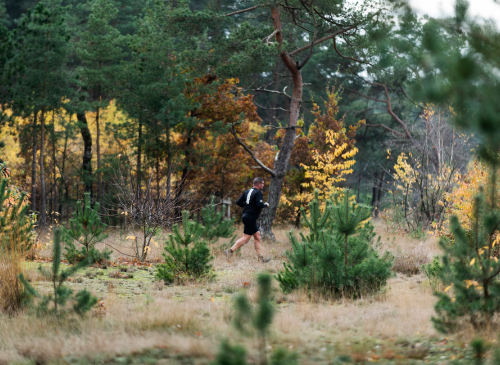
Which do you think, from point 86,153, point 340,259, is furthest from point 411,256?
point 86,153

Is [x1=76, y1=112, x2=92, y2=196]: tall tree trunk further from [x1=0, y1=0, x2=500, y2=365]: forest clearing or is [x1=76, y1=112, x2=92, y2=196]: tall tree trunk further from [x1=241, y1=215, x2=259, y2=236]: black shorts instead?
[x1=241, y1=215, x2=259, y2=236]: black shorts

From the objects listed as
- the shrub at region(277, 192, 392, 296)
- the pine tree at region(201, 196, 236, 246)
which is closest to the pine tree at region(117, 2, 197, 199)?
the pine tree at region(201, 196, 236, 246)

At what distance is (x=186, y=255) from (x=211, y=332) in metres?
3.01

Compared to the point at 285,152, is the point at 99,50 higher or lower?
higher

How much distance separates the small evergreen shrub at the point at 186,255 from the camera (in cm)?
720

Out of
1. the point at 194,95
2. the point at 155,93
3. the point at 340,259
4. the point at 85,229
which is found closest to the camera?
the point at 340,259

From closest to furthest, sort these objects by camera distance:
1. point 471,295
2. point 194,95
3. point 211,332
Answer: point 471,295
point 211,332
point 194,95

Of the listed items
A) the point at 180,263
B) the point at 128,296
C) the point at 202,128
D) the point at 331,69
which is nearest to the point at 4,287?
the point at 128,296

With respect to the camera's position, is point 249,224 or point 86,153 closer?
point 249,224

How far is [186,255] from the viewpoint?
7246 millimetres

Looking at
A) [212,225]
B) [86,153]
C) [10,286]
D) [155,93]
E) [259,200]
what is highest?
[155,93]

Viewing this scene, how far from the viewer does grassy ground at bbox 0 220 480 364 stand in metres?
3.75

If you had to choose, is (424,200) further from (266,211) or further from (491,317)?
(491,317)

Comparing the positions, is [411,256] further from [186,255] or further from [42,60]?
[42,60]
